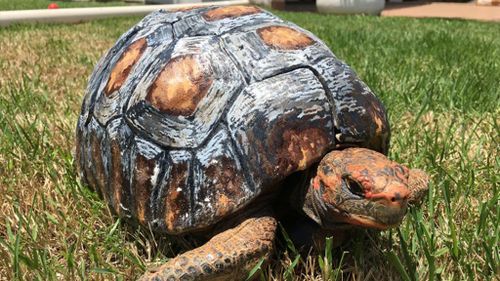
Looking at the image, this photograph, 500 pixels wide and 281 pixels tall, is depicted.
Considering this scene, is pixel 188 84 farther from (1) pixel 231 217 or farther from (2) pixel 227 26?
(1) pixel 231 217

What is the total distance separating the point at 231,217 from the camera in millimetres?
1572

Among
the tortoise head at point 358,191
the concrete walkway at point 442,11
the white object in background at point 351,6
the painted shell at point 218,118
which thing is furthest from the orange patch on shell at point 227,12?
the concrete walkway at point 442,11

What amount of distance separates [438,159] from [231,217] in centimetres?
127

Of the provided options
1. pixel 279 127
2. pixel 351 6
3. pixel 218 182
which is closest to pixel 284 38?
pixel 279 127

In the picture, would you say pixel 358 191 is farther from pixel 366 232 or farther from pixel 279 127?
pixel 366 232

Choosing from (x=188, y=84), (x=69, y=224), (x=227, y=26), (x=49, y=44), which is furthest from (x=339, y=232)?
(x=49, y=44)

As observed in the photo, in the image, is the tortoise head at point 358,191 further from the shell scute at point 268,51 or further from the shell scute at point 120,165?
the shell scute at point 120,165

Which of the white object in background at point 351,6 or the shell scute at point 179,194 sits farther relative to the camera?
the white object in background at point 351,6

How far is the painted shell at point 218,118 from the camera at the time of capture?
152 cm

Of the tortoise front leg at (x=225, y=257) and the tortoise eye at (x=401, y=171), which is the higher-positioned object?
the tortoise eye at (x=401, y=171)

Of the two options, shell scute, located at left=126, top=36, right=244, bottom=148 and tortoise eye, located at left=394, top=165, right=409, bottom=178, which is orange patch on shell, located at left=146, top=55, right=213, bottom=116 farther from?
tortoise eye, located at left=394, top=165, right=409, bottom=178

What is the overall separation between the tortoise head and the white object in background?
10.3 meters

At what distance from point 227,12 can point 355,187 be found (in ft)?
2.90

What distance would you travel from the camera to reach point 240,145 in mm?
1526
